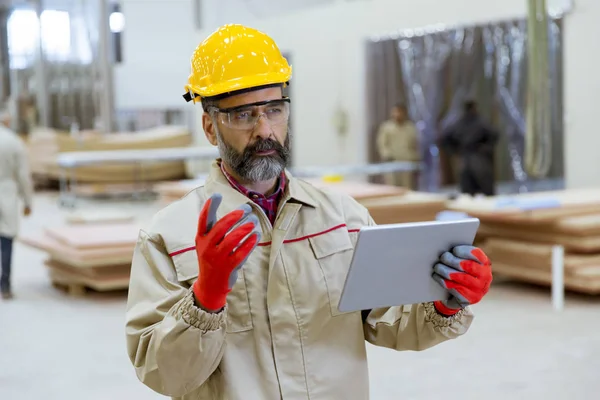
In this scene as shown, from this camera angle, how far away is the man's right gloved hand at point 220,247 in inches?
70.6

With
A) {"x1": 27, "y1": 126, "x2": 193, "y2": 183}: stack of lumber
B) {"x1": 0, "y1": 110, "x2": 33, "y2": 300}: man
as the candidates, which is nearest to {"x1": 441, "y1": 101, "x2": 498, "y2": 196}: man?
{"x1": 0, "y1": 110, "x2": 33, "y2": 300}: man

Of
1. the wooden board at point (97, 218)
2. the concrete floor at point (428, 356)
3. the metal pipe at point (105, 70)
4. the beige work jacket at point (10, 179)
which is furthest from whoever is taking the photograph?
the metal pipe at point (105, 70)

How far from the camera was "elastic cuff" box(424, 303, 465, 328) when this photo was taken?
2148 millimetres

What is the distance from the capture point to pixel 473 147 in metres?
11.3

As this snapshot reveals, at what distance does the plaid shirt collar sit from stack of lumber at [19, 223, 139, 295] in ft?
18.7

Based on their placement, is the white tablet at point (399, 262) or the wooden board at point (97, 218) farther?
the wooden board at point (97, 218)

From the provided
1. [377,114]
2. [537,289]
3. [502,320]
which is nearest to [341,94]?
[377,114]

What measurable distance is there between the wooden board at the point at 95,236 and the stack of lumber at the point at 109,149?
837 cm

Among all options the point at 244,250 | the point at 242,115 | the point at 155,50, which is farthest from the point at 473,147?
the point at 155,50

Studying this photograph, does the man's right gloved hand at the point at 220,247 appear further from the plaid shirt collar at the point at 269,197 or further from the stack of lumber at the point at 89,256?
the stack of lumber at the point at 89,256

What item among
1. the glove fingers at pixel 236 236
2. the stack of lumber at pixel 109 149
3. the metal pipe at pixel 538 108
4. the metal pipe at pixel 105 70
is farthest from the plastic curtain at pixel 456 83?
the glove fingers at pixel 236 236

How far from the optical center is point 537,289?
25.6ft

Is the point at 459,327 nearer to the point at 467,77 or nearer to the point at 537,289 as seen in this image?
the point at 537,289

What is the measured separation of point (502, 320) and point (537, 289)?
4.04ft
